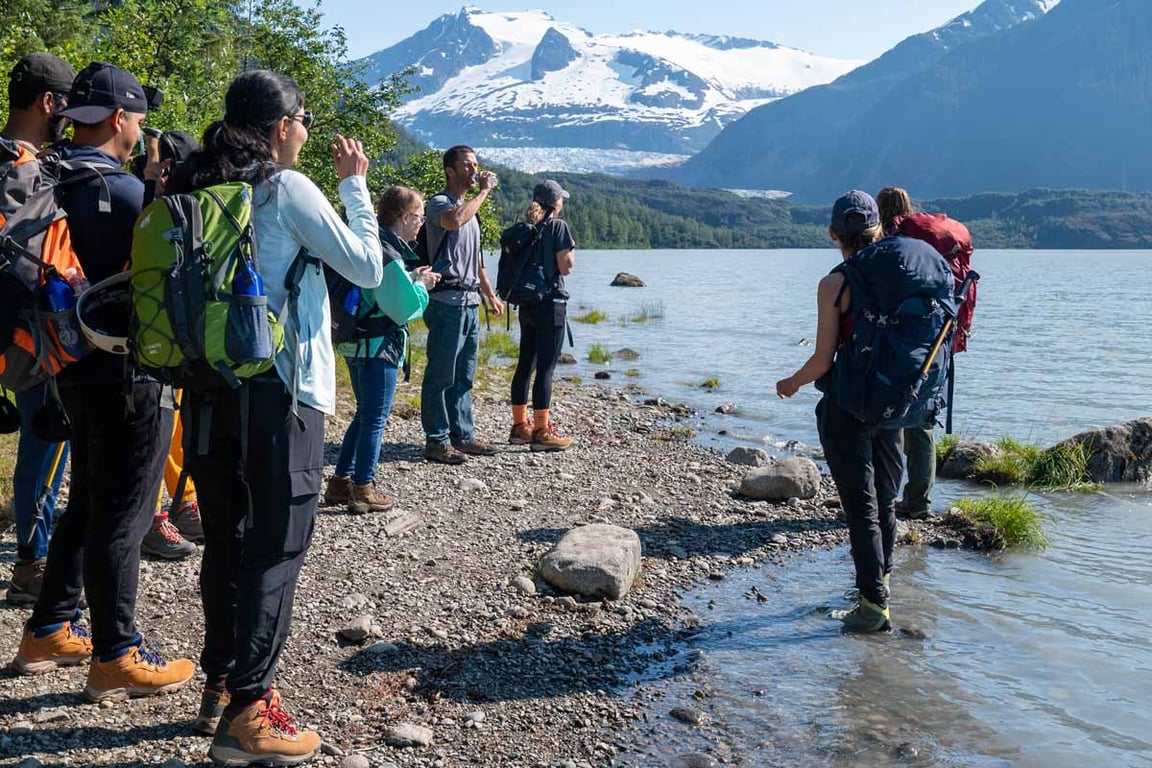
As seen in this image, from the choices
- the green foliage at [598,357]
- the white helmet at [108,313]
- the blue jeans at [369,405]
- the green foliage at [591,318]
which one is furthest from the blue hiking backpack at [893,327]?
the green foliage at [591,318]

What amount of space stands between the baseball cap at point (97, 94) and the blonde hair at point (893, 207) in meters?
5.90

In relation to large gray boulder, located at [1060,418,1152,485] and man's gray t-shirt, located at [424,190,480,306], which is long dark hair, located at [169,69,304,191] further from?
large gray boulder, located at [1060,418,1152,485]

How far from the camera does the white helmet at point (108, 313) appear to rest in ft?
12.6

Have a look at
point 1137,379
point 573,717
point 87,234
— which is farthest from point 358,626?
point 1137,379

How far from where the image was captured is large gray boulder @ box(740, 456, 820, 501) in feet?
30.6

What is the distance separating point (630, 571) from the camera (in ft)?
21.6

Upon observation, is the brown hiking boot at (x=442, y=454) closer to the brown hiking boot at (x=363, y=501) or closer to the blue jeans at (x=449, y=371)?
the blue jeans at (x=449, y=371)

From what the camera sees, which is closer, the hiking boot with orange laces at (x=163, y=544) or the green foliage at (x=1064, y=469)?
the hiking boot with orange laces at (x=163, y=544)

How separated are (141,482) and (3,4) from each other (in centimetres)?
2636

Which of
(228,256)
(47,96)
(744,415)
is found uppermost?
(47,96)

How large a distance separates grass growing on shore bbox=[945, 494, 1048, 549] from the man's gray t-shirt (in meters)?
5.00

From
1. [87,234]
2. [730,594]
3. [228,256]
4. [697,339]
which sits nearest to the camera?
[228,256]

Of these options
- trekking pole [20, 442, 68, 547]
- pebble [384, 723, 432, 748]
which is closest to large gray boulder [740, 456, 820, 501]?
pebble [384, 723, 432, 748]

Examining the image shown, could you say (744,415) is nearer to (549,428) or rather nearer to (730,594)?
(549,428)
